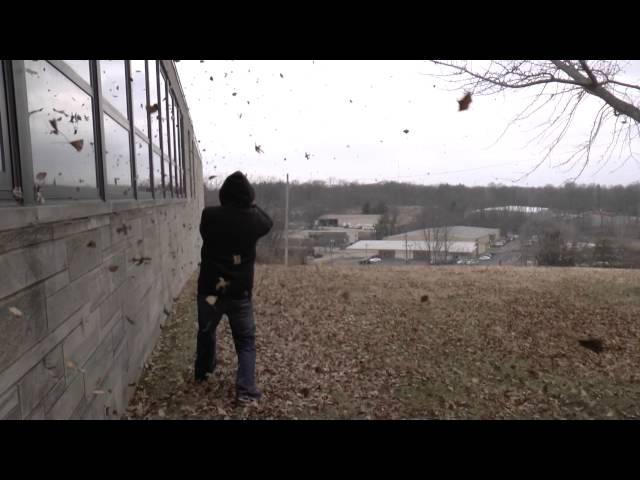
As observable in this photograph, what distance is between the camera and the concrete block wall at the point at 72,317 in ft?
5.74

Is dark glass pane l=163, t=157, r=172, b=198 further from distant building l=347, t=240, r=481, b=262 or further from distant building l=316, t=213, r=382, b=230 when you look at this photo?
distant building l=347, t=240, r=481, b=262

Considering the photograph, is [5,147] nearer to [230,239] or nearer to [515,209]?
[230,239]

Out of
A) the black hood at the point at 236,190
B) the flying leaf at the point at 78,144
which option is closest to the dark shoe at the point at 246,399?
the black hood at the point at 236,190

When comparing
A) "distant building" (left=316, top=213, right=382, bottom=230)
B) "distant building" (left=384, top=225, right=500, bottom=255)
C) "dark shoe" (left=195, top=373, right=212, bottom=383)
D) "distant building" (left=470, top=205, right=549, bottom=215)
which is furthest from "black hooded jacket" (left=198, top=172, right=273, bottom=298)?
"distant building" (left=384, top=225, right=500, bottom=255)

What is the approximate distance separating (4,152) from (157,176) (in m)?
5.61

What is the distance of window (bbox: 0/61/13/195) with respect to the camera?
1.92m

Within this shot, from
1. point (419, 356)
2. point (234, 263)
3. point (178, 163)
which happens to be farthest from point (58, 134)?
point (178, 163)

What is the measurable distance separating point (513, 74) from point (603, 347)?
5767 mm

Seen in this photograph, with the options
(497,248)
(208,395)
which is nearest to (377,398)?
(208,395)

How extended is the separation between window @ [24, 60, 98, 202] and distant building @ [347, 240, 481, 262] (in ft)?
56.9

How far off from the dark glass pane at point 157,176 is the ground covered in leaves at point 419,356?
2128 millimetres

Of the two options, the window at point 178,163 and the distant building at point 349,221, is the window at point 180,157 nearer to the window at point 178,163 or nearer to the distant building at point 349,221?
the window at point 178,163

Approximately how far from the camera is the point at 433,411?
13.6 feet
